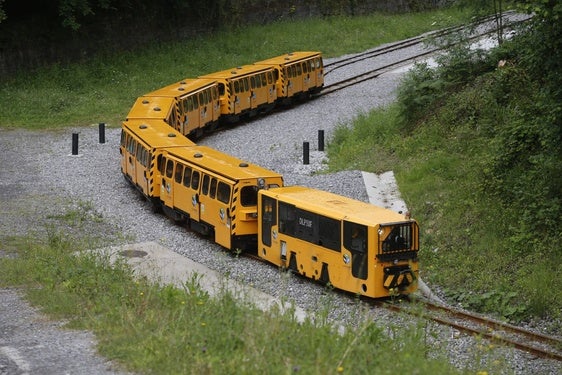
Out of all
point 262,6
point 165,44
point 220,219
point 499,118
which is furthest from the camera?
point 262,6

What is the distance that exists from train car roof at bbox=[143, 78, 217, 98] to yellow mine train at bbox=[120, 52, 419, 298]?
6.09ft

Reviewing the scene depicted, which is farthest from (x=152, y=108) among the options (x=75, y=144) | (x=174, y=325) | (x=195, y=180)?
(x=174, y=325)

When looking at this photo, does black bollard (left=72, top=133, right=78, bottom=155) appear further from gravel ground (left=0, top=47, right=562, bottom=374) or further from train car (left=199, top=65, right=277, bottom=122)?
train car (left=199, top=65, right=277, bottom=122)

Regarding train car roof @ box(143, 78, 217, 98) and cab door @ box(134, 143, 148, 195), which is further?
train car roof @ box(143, 78, 217, 98)

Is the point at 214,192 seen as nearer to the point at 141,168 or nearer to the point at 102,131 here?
the point at 141,168

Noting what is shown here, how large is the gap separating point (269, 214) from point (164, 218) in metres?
4.93

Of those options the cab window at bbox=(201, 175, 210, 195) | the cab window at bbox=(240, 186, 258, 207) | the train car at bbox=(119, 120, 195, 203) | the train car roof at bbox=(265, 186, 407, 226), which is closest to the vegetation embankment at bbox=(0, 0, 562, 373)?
the train car at bbox=(119, 120, 195, 203)

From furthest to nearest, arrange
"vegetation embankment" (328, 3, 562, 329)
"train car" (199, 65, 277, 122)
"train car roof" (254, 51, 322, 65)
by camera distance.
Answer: "train car roof" (254, 51, 322, 65), "train car" (199, 65, 277, 122), "vegetation embankment" (328, 3, 562, 329)

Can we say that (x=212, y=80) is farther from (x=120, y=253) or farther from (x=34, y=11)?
(x=120, y=253)

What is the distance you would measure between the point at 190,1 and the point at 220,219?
26.2 meters

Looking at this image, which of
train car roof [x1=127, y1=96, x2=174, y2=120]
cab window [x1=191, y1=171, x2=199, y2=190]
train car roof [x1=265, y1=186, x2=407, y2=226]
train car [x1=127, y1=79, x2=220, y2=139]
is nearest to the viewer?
train car roof [x1=265, y1=186, x2=407, y2=226]

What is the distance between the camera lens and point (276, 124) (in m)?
34.8

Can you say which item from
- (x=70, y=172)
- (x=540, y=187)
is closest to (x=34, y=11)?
(x=70, y=172)

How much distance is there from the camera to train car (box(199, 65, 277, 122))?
34.4 meters
